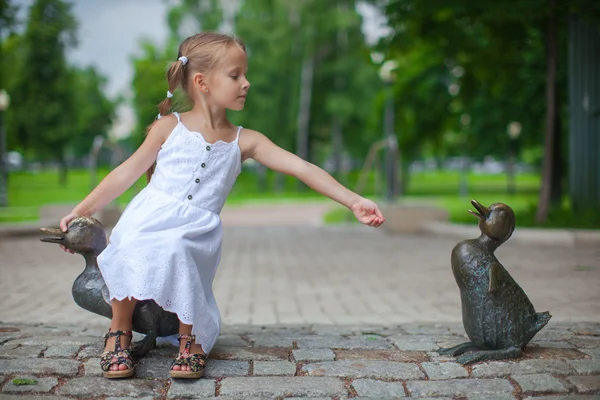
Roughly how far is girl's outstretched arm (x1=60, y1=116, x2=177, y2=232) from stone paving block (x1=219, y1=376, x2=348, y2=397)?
1.01 m

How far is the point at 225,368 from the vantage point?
3.16 m

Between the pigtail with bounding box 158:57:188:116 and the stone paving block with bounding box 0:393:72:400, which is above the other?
the pigtail with bounding box 158:57:188:116

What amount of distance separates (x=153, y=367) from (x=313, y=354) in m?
0.78

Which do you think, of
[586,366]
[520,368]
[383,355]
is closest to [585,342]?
[586,366]

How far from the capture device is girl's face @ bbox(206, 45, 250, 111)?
3.20 metres

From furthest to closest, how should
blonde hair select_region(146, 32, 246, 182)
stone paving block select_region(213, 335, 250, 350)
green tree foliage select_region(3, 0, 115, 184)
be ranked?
green tree foliage select_region(3, 0, 115, 184)
stone paving block select_region(213, 335, 250, 350)
blonde hair select_region(146, 32, 246, 182)

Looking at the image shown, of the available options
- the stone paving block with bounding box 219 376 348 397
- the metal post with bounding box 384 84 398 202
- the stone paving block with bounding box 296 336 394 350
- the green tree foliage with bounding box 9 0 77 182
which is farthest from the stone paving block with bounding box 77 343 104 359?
the green tree foliage with bounding box 9 0 77 182

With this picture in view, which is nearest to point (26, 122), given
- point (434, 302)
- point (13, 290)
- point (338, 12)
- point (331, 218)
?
point (338, 12)

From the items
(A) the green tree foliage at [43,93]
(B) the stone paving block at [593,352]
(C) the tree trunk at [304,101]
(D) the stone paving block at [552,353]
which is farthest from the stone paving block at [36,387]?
(A) the green tree foliage at [43,93]

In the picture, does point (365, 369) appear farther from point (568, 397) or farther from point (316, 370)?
point (568, 397)

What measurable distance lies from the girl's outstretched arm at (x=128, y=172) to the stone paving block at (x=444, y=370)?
161 centimetres

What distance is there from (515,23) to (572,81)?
1892 mm

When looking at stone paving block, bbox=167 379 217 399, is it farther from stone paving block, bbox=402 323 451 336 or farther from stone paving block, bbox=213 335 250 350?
stone paving block, bbox=402 323 451 336

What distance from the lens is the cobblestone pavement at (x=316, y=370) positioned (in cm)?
290
